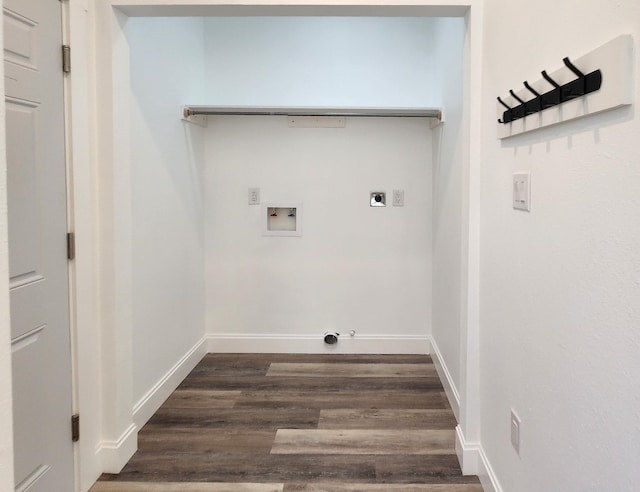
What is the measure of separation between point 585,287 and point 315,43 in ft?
9.66

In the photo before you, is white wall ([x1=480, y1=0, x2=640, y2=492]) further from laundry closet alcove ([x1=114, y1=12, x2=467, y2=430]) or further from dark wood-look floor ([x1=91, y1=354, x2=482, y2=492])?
laundry closet alcove ([x1=114, y1=12, x2=467, y2=430])

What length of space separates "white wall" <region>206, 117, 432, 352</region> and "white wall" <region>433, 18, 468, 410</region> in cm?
21

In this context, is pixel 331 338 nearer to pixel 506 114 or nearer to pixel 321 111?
pixel 321 111

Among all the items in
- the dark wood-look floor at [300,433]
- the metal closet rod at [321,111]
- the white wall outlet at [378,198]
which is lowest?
the dark wood-look floor at [300,433]

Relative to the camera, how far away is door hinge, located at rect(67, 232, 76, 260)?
1836 millimetres

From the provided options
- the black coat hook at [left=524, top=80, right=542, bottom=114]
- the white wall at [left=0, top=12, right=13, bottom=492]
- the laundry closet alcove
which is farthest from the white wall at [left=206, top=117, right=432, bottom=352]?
the white wall at [left=0, top=12, right=13, bottom=492]

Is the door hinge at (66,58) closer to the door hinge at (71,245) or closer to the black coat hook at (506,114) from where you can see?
the door hinge at (71,245)

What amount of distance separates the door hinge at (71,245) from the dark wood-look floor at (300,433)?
3.24ft

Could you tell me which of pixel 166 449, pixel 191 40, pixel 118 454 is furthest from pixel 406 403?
pixel 191 40

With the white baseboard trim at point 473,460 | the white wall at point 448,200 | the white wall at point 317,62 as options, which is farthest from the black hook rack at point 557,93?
the white wall at point 317,62

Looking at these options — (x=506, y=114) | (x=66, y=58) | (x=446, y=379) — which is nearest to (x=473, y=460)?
(x=446, y=379)

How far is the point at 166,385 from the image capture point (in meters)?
2.80

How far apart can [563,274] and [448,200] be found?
167 centimetres

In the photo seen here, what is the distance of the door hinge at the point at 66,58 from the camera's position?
1.78 metres
